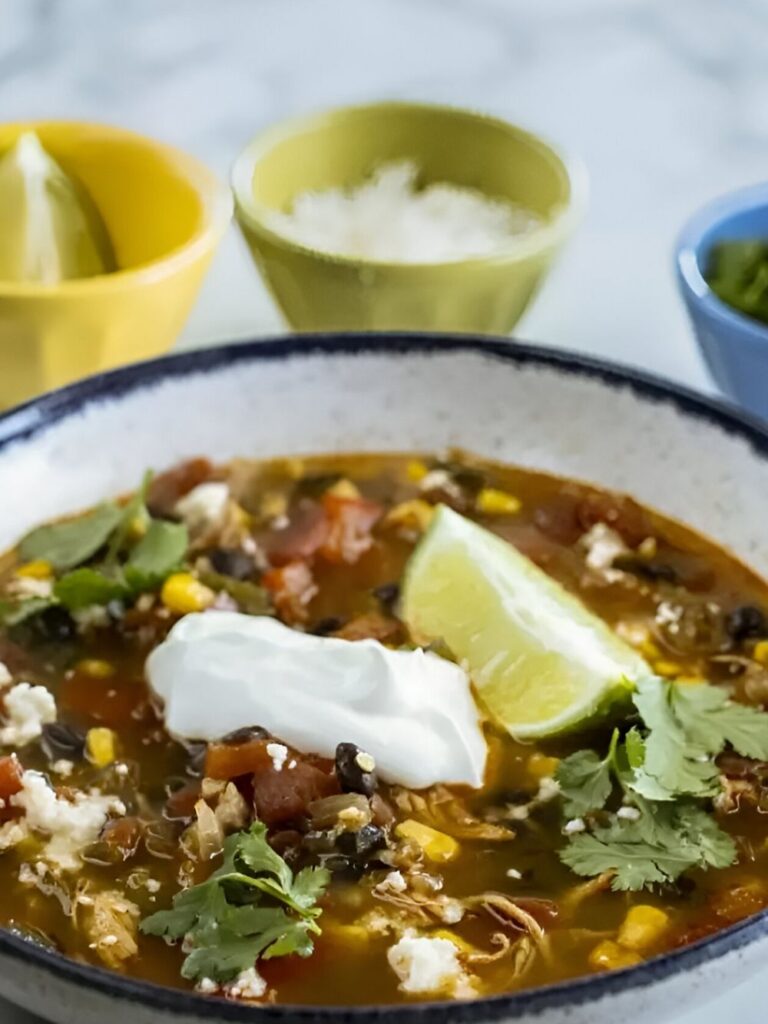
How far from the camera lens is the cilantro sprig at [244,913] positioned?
6.17 ft

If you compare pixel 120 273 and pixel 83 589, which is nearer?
pixel 83 589

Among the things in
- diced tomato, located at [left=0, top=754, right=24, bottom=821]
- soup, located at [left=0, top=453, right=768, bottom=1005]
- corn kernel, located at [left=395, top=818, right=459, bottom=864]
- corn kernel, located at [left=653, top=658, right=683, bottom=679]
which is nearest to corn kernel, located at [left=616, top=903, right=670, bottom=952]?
soup, located at [left=0, top=453, right=768, bottom=1005]

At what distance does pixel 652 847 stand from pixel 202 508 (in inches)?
41.5

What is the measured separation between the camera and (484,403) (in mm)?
2945

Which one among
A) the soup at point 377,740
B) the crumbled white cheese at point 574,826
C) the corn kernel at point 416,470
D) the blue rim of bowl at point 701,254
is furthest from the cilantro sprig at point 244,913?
the blue rim of bowl at point 701,254

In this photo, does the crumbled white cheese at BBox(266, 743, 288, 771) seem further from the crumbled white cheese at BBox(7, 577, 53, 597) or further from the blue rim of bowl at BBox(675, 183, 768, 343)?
the blue rim of bowl at BBox(675, 183, 768, 343)

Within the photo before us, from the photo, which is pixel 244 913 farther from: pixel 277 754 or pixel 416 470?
pixel 416 470

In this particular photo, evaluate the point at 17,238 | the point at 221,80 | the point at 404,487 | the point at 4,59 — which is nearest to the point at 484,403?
the point at 404,487

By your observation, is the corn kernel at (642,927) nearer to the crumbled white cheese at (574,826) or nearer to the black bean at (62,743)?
the crumbled white cheese at (574,826)

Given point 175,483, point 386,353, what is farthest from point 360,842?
point 386,353

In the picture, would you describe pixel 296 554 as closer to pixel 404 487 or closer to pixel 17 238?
pixel 404 487

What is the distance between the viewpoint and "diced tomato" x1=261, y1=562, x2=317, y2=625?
2.55 m

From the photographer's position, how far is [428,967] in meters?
1.88

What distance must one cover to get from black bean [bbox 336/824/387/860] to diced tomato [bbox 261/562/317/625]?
0.55 metres
